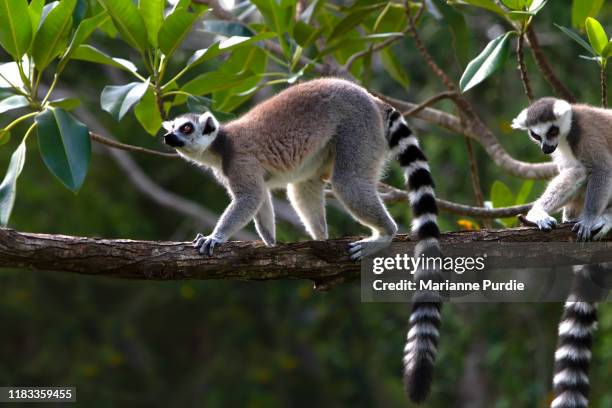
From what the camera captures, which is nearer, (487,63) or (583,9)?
(487,63)

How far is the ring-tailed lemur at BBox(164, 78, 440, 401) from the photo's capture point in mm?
5359

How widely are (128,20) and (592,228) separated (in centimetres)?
298

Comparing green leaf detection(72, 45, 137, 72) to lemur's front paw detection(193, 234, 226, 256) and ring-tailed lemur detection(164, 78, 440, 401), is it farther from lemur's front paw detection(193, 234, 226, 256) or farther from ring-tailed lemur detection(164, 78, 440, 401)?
lemur's front paw detection(193, 234, 226, 256)

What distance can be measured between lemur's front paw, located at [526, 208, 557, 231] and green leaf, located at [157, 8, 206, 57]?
230 centimetres

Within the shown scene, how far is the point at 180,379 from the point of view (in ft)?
60.7

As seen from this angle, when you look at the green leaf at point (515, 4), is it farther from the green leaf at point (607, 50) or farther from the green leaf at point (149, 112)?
the green leaf at point (149, 112)

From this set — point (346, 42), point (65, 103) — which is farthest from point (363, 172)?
point (65, 103)

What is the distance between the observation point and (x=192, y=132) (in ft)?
18.4

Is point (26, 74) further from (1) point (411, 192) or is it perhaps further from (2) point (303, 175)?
(1) point (411, 192)

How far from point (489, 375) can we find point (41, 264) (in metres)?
11.7

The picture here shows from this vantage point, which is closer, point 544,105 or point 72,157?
point 72,157

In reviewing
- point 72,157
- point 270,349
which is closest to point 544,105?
point 72,157

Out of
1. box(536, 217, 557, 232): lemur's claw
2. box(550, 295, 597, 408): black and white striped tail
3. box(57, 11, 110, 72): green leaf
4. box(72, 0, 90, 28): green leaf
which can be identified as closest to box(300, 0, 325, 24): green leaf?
box(72, 0, 90, 28): green leaf

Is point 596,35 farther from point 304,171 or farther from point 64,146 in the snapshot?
point 64,146
